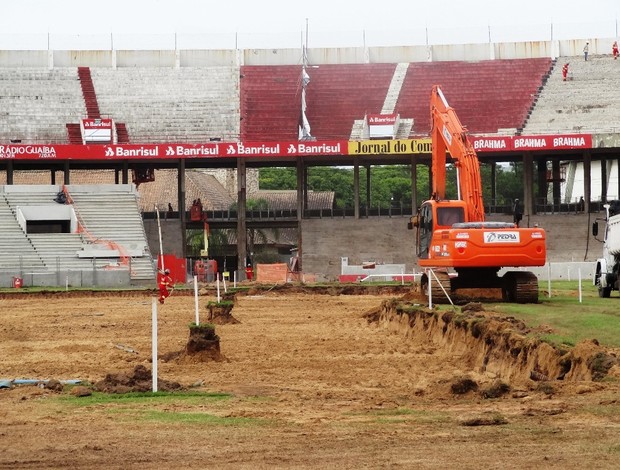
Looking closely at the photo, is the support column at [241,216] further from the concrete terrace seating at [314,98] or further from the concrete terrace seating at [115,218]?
the concrete terrace seating at [115,218]

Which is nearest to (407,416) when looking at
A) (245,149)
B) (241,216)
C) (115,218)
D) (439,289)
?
(439,289)

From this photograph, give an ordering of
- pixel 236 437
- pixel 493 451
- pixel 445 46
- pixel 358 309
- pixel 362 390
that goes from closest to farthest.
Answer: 1. pixel 493 451
2. pixel 236 437
3. pixel 362 390
4. pixel 358 309
5. pixel 445 46

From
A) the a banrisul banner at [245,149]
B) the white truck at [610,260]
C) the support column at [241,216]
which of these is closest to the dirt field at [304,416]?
the white truck at [610,260]

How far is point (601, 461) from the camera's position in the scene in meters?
8.43

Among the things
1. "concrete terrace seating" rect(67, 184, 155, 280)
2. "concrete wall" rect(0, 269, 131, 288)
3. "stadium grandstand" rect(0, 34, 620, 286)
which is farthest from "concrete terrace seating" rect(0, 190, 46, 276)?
"concrete terrace seating" rect(67, 184, 155, 280)

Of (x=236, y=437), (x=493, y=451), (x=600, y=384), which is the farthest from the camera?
(x=600, y=384)

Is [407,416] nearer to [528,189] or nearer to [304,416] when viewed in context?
[304,416]

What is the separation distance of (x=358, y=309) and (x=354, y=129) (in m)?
30.9

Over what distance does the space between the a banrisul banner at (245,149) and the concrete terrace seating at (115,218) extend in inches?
82.7

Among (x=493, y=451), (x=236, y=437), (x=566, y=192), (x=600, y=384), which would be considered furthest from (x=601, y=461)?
(x=566, y=192)

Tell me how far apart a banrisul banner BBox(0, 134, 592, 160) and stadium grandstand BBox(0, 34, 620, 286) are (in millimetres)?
74

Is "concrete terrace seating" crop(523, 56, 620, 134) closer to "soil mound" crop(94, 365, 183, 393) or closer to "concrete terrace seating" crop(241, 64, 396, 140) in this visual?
"concrete terrace seating" crop(241, 64, 396, 140)

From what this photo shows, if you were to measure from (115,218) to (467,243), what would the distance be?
115 ft

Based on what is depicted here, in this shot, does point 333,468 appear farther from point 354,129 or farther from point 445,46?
point 445,46
